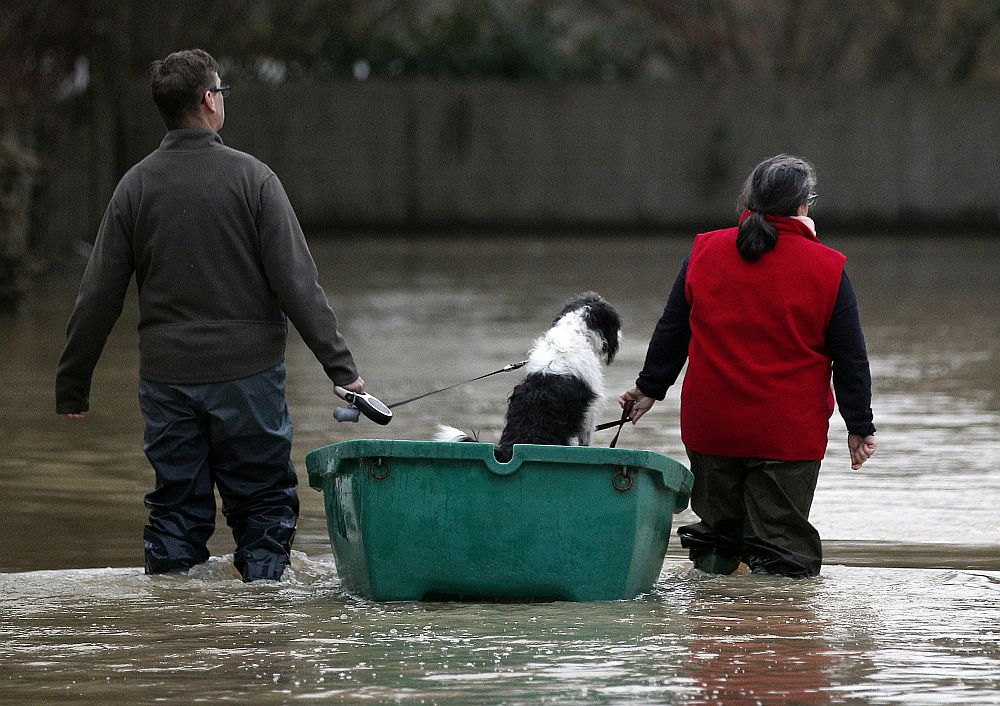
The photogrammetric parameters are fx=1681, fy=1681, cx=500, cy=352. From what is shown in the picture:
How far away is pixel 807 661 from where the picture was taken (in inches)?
175

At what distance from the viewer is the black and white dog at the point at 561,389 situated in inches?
221

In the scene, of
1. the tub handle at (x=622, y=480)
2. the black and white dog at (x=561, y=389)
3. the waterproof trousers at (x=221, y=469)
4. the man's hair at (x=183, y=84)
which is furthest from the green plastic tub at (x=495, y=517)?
the man's hair at (x=183, y=84)

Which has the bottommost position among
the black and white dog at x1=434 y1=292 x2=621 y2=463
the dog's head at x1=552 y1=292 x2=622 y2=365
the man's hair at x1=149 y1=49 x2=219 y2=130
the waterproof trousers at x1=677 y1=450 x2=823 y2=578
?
the waterproof trousers at x1=677 y1=450 x2=823 y2=578

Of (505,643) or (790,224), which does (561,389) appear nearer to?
(790,224)

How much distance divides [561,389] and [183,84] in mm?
1619

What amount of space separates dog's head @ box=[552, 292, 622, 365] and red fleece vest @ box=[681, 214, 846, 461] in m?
0.48

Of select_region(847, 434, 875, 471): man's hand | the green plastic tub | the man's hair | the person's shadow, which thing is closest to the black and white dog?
the green plastic tub

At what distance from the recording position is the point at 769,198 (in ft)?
18.6

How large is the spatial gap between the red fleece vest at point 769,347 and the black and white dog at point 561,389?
1.29 ft

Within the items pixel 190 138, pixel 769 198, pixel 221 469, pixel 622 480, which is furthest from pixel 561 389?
pixel 190 138

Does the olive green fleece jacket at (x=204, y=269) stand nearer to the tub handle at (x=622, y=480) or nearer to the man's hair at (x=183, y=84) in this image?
the man's hair at (x=183, y=84)

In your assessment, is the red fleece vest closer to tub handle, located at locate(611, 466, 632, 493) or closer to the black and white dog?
the black and white dog

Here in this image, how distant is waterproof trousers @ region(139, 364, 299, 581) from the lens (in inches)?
219

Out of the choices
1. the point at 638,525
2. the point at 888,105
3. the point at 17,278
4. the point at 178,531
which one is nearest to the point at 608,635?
the point at 638,525
